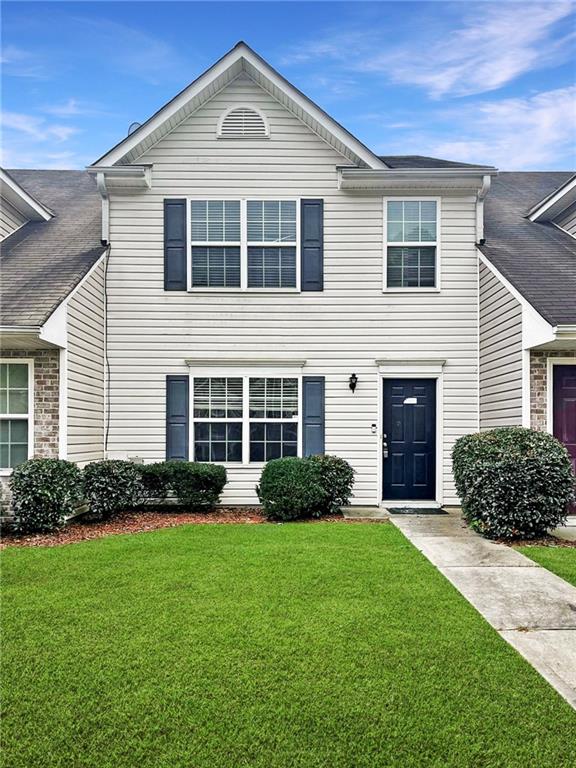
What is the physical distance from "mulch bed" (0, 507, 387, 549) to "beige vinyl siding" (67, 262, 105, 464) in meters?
1.11

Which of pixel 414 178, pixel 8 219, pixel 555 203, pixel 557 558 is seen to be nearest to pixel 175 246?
pixel 8 219

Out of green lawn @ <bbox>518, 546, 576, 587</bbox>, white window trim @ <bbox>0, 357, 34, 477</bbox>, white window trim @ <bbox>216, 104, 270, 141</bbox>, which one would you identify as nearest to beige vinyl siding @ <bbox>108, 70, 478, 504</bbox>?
white window trim @ <bbox>216, 104, 270, 141</bbox>

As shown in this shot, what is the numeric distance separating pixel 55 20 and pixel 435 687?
1104 centimetres

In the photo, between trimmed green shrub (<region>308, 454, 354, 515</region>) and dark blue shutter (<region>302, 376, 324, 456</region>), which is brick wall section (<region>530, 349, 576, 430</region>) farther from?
dark blue shutter (<region>302, 376, 324, 456</region>)

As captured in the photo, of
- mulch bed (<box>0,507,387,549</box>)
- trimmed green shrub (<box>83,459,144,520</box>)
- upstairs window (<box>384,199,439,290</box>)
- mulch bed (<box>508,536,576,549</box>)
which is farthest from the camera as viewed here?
upstairs window (<box>384,199,439,290</box>)

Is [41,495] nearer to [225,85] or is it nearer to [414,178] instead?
[225,85]

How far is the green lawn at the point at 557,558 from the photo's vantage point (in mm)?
5411

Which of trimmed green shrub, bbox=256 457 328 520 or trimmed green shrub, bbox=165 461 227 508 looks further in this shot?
trimmed green shrub, bbox=165 461 227 508

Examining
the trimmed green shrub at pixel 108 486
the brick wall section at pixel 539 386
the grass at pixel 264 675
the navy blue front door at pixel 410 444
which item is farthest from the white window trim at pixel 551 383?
the trimmed green shrub at pixel 108 486

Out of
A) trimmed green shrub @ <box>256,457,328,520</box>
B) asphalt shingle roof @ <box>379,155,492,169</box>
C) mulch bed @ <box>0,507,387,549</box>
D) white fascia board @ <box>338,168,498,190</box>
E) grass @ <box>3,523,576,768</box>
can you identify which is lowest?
mulch bed @ <box>0,507,387,549</box>

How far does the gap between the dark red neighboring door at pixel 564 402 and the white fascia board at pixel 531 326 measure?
0.78 m

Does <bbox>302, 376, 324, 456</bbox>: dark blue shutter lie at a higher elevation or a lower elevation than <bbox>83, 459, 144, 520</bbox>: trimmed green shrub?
higher

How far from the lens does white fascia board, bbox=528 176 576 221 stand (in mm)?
9641

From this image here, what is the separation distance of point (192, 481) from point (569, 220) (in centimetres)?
865
